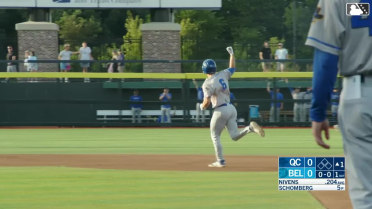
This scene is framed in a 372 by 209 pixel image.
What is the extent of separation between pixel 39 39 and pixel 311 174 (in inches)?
978

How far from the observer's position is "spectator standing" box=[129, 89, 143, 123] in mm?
28203

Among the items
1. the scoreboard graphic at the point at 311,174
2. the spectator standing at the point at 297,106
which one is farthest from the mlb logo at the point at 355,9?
the spectator standing at the point at 297,106

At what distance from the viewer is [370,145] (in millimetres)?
4656

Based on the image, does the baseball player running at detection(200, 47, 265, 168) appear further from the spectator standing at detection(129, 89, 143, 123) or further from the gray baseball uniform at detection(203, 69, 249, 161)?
the spectator standing at detection(129, 89, 143, 123)

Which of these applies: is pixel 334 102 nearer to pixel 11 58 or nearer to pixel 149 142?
pixel 149 142

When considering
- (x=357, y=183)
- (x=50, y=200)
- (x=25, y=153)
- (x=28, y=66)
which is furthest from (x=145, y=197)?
(x=28, y=66)

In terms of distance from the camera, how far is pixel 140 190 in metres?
10.9

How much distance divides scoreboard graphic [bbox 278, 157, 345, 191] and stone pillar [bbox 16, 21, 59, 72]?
78.1ft

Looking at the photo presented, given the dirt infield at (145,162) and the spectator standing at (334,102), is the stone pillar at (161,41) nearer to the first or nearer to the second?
the spectator standing at (334,102)

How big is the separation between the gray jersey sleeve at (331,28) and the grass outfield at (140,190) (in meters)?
4.74

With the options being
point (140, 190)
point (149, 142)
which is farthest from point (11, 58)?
point (140, 190)

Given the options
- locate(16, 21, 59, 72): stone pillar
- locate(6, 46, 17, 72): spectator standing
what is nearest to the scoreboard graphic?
locate(6, 46, 17, 72): spectator standing

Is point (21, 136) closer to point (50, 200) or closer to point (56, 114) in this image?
point (56, 114)

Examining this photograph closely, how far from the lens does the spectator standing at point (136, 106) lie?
28.2 meters
